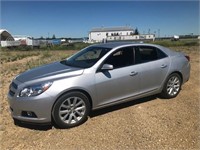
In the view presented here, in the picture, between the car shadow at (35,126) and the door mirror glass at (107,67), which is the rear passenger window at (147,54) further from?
the car shadow at (35,126)

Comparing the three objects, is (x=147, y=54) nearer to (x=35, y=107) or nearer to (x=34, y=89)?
(x=34, y=89)

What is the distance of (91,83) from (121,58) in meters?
1.04

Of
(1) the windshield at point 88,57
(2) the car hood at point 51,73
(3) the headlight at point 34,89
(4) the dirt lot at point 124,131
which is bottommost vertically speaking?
(4) the dirt lot at point 124,131

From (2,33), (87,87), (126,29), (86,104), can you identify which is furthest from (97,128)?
(126,29)

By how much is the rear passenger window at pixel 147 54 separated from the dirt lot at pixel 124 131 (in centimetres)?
108

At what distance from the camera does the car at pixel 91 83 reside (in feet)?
13.5

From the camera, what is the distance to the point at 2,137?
414 cm

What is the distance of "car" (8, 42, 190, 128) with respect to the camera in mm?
4117

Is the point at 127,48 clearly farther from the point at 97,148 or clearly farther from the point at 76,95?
the point at 97,148

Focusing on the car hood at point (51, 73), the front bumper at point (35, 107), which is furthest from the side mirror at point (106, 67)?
the front bumper at point (35, 107)

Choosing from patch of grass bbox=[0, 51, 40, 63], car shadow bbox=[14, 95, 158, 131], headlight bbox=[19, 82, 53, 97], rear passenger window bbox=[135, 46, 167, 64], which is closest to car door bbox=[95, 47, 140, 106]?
rear passenger window bbox=[135, 46, 167, 64]

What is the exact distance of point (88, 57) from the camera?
550 centimetres

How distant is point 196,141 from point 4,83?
6.90 m

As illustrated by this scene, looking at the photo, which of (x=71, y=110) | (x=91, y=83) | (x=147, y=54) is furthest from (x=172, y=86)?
(x=71, y=110)
